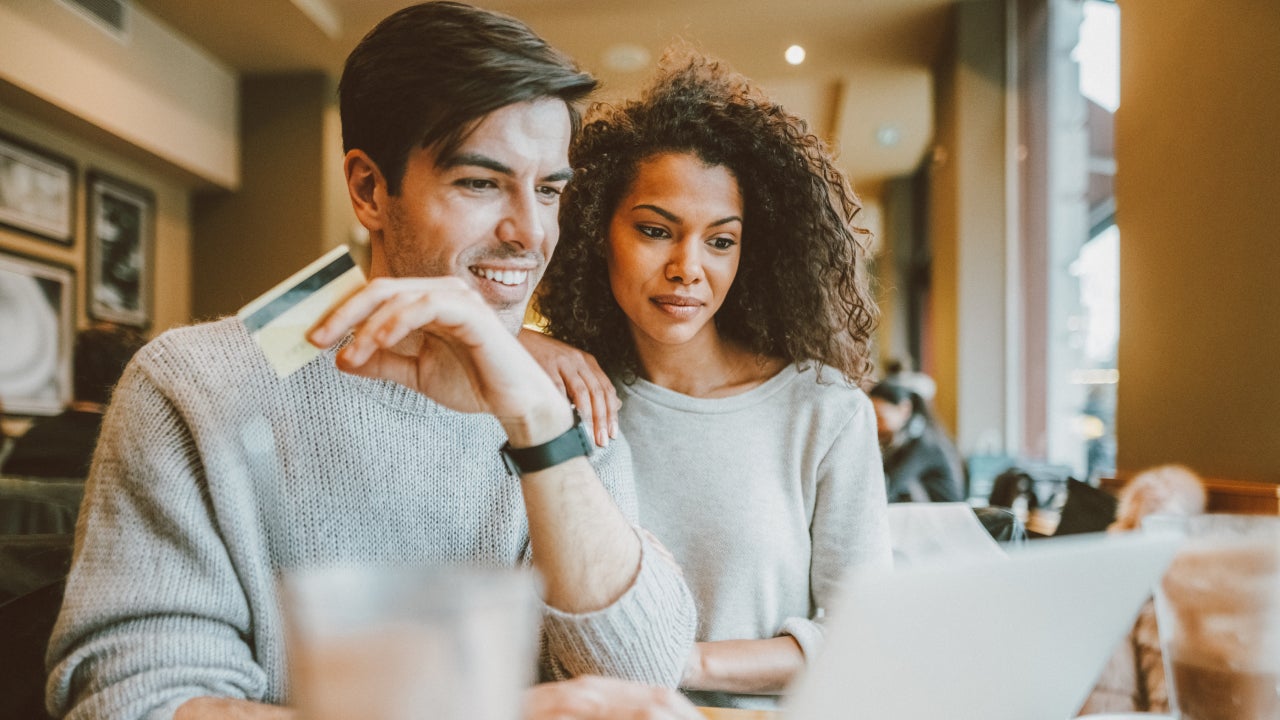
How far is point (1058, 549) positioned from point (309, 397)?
34.7 inches

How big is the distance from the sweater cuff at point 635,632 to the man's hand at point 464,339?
0.20 m

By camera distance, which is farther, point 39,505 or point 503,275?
point 39,505

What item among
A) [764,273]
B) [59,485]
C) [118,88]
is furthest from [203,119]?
[764,273]

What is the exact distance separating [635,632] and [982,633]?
1.56 feet

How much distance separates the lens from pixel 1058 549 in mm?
504

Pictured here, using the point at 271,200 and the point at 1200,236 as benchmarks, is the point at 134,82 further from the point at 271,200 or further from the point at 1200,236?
the point at 1200,236

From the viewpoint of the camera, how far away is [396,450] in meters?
1.09

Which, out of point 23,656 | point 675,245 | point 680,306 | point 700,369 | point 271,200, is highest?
point 271,200

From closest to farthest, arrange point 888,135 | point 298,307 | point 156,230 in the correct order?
point 298,307
point 156,230
point 888,135

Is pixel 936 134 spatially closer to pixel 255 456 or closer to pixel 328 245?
pixel 328 245

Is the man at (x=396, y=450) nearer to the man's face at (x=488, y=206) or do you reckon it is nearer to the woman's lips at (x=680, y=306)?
the man's face at (x=488, y=206)

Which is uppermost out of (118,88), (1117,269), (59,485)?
(118,88)

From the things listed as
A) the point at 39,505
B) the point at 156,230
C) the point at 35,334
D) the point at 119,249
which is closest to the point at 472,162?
the point at 39,505

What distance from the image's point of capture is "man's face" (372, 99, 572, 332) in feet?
3.70
